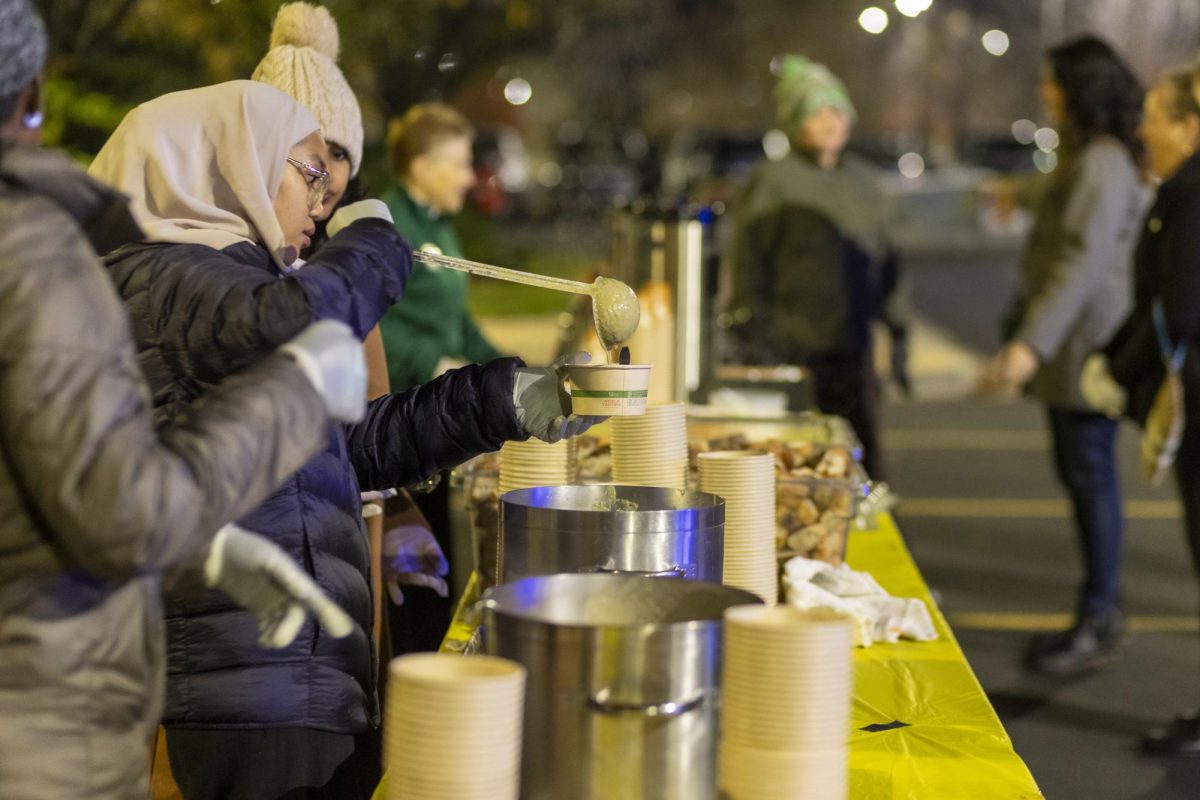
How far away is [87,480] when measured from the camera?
1569 millimetres

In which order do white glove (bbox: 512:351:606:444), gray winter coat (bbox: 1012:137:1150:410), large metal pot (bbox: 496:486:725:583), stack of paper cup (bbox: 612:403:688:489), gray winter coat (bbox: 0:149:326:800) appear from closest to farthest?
gray winter coat (bbox: 0:149:326:800)
large metal pot (bbox: 496:486:725:583)
white glove (bbox: 512:351:606:444)
stack of paper cup (bbox: 612:403:688:489)
gray winter coat (bbox: 1012:137:1150:410)

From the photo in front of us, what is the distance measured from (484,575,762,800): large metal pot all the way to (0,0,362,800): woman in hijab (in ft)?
0.86

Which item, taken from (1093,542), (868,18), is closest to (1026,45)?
(868,18)

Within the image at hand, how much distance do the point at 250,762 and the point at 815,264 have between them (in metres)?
4.92

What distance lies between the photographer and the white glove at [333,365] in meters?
1.78

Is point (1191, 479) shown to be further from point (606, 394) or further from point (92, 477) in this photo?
point (92, 477)

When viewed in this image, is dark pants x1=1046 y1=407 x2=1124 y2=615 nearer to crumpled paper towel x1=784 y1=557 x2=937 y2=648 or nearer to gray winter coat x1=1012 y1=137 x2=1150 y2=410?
gray winter coat x1=1012 y1=137 x2=1150 y2=410

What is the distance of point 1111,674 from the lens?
5.87 meters

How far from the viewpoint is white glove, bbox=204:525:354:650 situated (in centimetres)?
179

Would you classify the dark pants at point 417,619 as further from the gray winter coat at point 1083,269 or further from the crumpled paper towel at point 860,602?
the gray winter coat at point 1083,269

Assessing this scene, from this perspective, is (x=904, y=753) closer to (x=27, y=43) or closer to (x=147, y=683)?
(x=147, y=683)

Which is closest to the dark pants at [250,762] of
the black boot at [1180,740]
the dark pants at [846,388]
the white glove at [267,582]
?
the white glove at [267,582]

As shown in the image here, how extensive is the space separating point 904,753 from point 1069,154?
4.14 m

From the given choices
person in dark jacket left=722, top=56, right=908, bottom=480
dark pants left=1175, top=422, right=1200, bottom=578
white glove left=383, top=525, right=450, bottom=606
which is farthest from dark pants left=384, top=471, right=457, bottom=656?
person in dark jacket left=722, top=56, right=908, bottom=480
